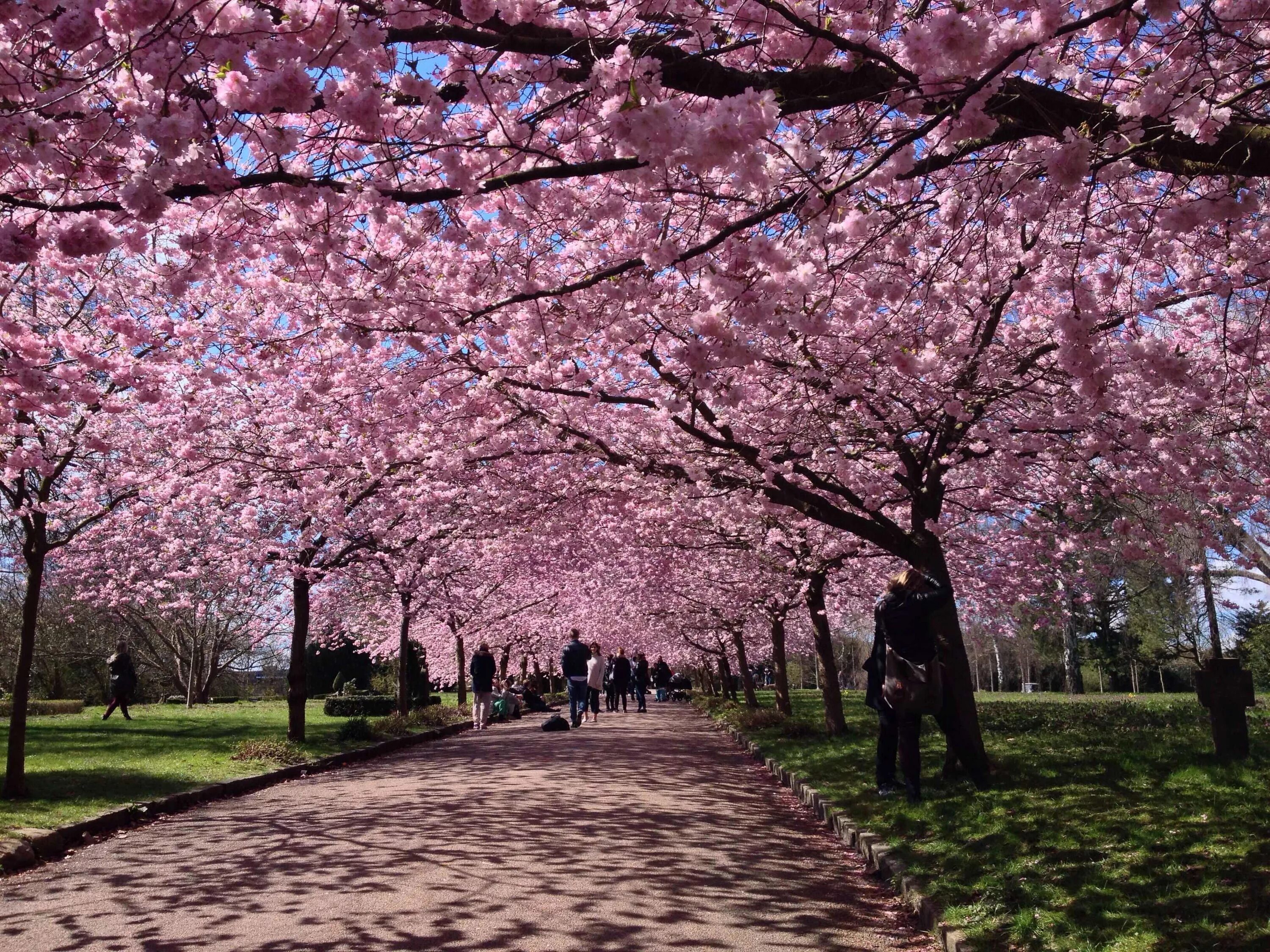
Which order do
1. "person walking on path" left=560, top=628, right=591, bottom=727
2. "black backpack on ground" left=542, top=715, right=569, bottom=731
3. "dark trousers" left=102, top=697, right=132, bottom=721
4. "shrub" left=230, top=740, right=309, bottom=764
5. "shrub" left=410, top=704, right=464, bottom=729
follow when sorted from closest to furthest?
"shrub" left=230, top=740, right=309, bottom=764 → "black backpack on ground" left=542, top=715, right=569, bottom=731 → "person walking on path" left=560, top=628, right=591, bottom=727 → "shrub" left=410, top=704, right=464, bottom=729 → "dark trousers" left=102, top=697, right=132, bottom=721

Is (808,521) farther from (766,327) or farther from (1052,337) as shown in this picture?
(766,327)

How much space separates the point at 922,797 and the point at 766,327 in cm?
434

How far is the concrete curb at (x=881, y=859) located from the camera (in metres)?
4.59

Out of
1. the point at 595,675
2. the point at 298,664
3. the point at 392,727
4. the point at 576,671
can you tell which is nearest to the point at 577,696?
the point at 576,671

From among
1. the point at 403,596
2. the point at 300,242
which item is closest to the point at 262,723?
the point at 403,596

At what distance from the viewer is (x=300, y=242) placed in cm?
609

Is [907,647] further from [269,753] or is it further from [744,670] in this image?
[744,670]

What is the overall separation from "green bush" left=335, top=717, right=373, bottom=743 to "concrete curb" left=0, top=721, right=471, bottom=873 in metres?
1.04

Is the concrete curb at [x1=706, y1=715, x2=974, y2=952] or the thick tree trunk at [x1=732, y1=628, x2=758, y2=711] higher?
the thick tree trunk at [x1=732, y1=628, x2=758, y2=711]

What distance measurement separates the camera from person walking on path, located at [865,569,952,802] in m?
7.79

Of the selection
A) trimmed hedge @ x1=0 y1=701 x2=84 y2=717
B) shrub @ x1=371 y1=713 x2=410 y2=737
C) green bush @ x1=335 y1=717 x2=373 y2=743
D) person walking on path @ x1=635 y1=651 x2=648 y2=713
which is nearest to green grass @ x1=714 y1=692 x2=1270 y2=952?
green bush @ x1=335 y1=717 x2=373 y2=743

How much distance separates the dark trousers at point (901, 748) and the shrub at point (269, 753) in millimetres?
7595

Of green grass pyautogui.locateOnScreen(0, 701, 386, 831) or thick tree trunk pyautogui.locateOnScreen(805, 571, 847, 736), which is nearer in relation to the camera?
green grass pyautogui.locateOnScreen(0, 701, 386, 831)

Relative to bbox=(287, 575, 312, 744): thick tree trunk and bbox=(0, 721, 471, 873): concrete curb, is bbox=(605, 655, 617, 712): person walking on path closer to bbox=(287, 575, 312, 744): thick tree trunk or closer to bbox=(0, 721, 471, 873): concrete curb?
bbox=(287, 575, 312, 744): thick tree trunk
